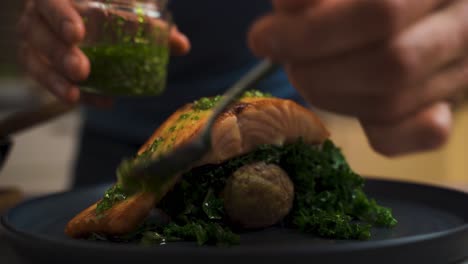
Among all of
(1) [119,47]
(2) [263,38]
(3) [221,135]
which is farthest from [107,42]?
(2) [263,38]

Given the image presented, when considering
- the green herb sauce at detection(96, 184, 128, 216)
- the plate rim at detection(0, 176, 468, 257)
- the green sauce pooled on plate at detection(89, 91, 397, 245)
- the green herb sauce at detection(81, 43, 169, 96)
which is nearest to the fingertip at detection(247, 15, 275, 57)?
the plate rim at detection(0, 176, 468, 257)

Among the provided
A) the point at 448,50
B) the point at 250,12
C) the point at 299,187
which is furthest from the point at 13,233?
the point at 250,12

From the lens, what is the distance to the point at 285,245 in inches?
35.6

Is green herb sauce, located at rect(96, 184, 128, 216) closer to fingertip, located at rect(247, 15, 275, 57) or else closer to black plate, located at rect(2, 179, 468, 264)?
black plate, located at rect(2, 179, 468, 264)

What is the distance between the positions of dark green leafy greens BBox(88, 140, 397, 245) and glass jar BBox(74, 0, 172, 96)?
1.08 ft

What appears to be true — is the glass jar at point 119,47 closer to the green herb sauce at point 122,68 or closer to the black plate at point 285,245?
the green herb sauce at point 122,68

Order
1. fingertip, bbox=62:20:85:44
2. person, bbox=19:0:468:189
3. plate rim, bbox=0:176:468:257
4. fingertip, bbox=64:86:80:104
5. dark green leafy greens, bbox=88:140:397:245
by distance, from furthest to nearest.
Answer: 1. fingertip, bbox=64:86:80:104
2. fingertip, bbox=62:20:85:44
3. dark green leafy greens, bbox=88:140:397:245
4. plate rim, bbox=0:176:468:257
5. person, bbox=19:0:468:189

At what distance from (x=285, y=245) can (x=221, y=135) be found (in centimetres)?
28

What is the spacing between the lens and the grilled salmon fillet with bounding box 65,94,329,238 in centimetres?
103

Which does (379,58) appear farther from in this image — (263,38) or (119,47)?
(119,47)

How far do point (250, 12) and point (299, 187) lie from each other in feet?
2.82

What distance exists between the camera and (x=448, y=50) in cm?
67

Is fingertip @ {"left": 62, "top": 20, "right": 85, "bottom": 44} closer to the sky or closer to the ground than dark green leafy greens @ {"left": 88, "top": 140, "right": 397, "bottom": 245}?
closer to the sky

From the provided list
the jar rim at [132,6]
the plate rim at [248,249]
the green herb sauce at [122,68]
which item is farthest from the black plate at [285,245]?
the jar rim at [132,6]
